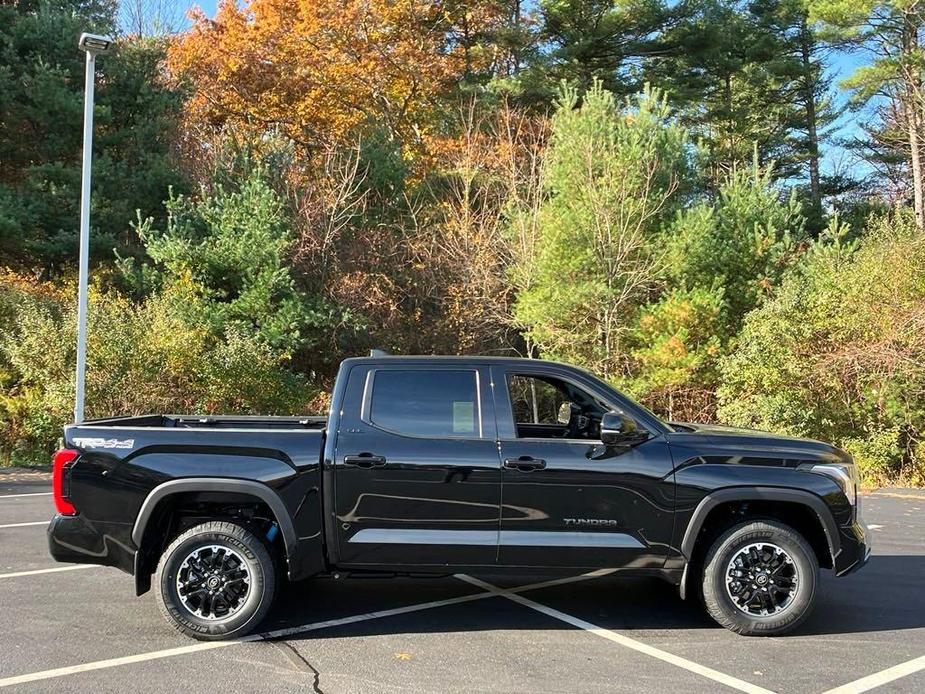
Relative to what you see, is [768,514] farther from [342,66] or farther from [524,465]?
[342,66]

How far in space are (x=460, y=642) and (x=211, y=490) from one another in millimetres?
1924

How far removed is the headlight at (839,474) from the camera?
528 centimetres

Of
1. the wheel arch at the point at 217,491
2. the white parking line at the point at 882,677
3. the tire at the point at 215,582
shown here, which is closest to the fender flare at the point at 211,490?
the wheel arch at the point at 217,491

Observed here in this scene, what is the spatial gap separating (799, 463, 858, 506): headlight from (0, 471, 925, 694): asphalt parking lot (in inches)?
38.6

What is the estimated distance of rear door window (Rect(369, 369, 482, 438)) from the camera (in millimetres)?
5312

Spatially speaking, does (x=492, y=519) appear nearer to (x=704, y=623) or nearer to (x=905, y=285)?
(x=704, y=623)

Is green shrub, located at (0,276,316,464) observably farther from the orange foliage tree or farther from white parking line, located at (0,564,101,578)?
the orange foliage tree

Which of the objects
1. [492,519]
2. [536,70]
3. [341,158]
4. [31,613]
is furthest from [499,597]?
[536,70]

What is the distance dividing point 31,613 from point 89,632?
719 millimetres

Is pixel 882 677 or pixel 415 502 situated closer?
pixel 882 677

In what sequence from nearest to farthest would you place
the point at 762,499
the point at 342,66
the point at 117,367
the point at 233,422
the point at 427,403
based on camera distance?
the point at 762,499
the point at 427,403
the point at 233,422
the point at 117,367
the point at 342,66

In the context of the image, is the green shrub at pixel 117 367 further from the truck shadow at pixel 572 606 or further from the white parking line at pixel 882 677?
the white parking line at pixel 882 677

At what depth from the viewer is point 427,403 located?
17.7ft

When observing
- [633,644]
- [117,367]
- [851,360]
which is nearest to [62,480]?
[633,644]
